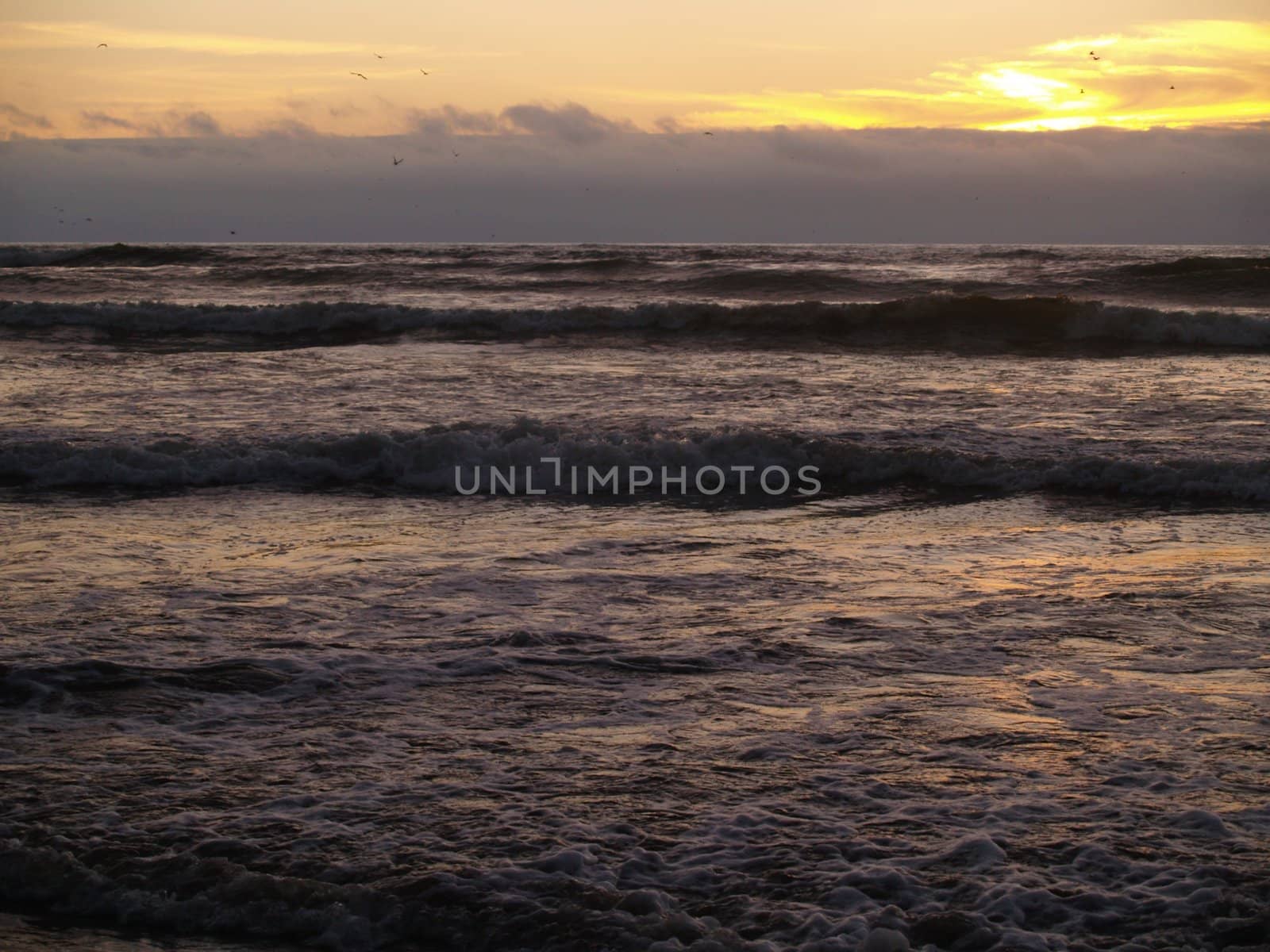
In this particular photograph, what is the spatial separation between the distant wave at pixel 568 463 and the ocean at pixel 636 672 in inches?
1.7

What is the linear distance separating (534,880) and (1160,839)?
1785 millimetres

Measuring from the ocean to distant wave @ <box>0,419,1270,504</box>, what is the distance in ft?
0.14

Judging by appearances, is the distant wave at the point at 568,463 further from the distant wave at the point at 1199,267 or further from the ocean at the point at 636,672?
the distant wave at the point at 1199,267

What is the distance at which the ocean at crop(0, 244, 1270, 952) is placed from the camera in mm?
3121

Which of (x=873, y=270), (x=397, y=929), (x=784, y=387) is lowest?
(x=397, y=929)

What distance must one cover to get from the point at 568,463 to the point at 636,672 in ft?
15.4

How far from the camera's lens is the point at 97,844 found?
3334 mm

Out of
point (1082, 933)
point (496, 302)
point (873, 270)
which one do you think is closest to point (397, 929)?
point (1082, 933)

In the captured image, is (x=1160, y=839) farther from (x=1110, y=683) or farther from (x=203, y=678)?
(x=203, y=678)

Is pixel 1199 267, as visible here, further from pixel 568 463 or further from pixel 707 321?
pixel 568 463

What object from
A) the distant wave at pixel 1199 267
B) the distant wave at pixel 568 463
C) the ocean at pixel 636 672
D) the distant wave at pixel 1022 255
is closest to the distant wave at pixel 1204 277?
the distant wave at pixel 1199 267

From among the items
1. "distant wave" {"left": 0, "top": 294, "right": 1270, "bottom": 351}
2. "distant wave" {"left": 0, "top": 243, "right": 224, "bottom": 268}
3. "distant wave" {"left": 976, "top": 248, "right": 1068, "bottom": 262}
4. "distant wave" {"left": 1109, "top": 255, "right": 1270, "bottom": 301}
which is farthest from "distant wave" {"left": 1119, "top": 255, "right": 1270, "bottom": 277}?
"distant wave" {"left": 0, "top": 243, "right": 224, "bottom": 268}

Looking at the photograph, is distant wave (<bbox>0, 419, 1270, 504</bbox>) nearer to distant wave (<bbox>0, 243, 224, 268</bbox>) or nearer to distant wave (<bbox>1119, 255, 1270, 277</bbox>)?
distant wave (<bbox>1119, 255, 1270, 277</bbox>)

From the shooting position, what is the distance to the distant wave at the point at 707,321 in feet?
63.1
